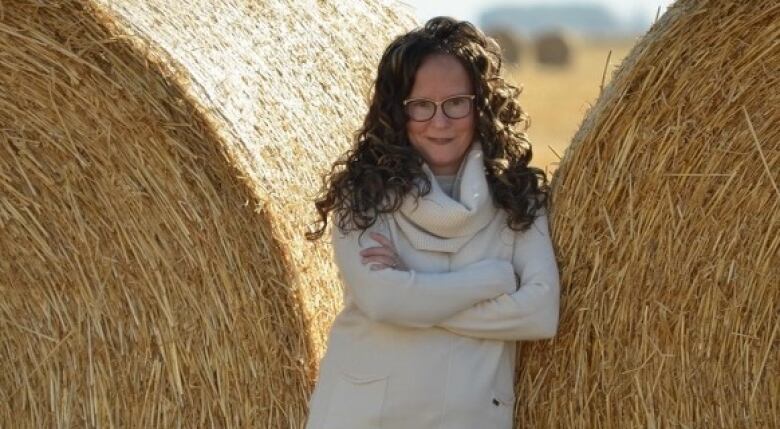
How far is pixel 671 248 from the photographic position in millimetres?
3430

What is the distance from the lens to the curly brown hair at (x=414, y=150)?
3316 millimetres

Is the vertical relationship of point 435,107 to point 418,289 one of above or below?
above

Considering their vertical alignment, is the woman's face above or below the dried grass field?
below

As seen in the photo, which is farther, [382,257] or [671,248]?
[671,248]

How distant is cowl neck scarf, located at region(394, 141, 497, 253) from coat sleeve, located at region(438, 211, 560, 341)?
13cm

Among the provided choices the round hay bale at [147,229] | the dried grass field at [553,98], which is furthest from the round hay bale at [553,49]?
the round hay bale at [147,229]

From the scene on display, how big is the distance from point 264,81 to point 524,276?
1.02 metres

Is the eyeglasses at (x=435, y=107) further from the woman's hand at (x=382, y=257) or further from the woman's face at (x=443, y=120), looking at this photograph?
the woman's hand at (x=382, y=257)

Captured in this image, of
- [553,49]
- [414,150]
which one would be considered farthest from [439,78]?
[553,49]

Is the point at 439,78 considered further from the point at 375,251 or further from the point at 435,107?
the point at 375,251

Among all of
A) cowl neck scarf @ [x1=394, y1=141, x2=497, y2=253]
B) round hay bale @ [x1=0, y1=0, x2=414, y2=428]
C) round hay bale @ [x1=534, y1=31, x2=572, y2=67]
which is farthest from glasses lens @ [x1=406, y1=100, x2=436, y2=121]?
round hay bale @ [x1=534, y1=31, x2=572, y2=67]

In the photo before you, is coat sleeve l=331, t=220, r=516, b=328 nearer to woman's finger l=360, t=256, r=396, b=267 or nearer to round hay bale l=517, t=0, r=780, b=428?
woman's finger l=360, t=256, r=396, b=267

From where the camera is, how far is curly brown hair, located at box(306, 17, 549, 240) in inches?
131

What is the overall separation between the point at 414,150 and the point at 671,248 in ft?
2.18
